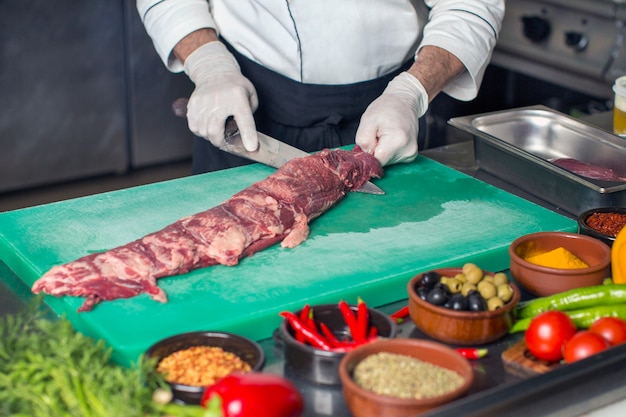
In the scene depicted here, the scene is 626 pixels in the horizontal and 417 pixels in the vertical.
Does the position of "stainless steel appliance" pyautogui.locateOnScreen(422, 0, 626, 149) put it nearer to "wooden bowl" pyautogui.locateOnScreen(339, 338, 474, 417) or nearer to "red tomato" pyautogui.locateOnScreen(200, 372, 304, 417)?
"wooden bowl" pyautogui.locateOnScreen(339, 338, 474, 417)

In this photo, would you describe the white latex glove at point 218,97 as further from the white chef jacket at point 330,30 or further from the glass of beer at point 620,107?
the glass of beer at point 620,107

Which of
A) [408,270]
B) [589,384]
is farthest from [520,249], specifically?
[589,384]

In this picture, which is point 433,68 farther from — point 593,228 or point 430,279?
point 430,279

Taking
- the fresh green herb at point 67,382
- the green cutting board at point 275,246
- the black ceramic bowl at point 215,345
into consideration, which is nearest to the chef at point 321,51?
the green cutting board at point 275,246

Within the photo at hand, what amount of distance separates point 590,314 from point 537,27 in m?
2.98

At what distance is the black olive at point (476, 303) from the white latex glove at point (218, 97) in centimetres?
101

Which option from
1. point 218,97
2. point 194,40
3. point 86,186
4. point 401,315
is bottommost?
point 86,186

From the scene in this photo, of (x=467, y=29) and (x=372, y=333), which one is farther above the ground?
(x=467, y=29)

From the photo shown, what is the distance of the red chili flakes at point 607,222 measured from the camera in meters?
2.03

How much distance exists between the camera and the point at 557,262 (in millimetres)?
1837

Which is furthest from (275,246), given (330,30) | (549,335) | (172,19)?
(172,19)

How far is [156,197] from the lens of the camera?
229cm

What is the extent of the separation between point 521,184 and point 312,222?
69 centimetres

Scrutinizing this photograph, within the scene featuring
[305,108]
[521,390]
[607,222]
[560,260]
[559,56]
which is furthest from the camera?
[559,56]
